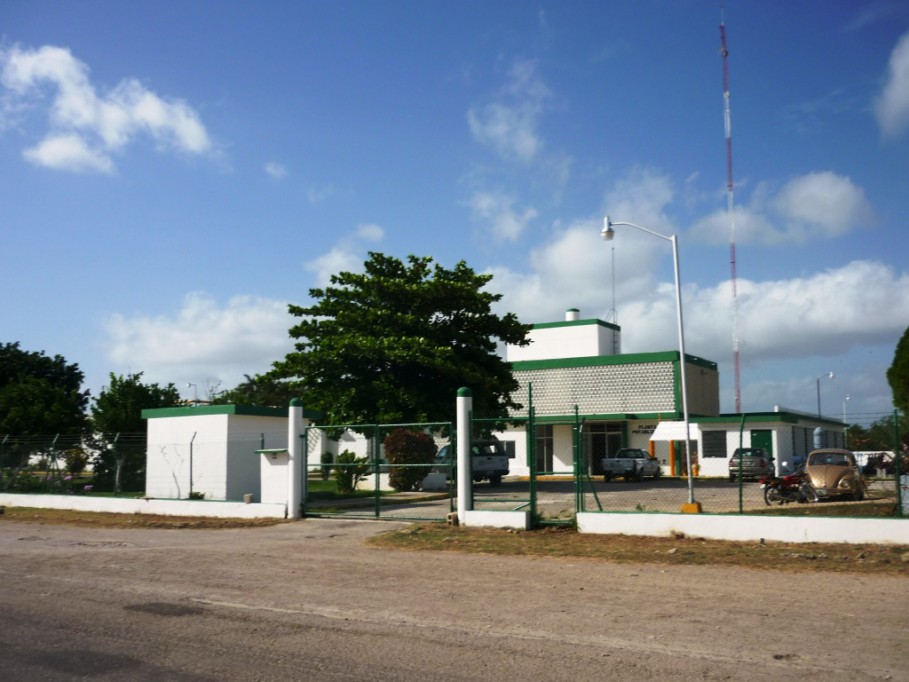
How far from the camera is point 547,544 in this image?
582 inches

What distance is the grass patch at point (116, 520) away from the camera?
20.1 meters

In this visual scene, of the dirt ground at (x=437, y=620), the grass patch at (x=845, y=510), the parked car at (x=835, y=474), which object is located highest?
the parked car at (x=835, y=474)

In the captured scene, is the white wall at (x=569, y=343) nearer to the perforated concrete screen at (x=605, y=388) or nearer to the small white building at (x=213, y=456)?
the perforated concrete screen at (x=605, y=388)

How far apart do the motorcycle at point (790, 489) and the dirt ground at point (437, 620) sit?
8.29 m

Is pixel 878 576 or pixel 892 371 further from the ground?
pixel 892 371

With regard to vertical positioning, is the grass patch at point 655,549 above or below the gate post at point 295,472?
below

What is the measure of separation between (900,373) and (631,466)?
12549 millimetres

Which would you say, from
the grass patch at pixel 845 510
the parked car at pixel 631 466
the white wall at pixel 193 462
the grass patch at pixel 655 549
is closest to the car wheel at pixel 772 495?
the grass patch at pixel 845 510

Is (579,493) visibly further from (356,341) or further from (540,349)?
(540,349)

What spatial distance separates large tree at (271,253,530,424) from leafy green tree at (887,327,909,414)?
13.3m

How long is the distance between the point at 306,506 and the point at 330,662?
13.8 meters

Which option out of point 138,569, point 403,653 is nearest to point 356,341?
point 138,569

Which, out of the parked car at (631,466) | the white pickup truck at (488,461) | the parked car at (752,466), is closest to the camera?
the white pickup truck at (488,461)

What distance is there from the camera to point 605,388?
146 feet
